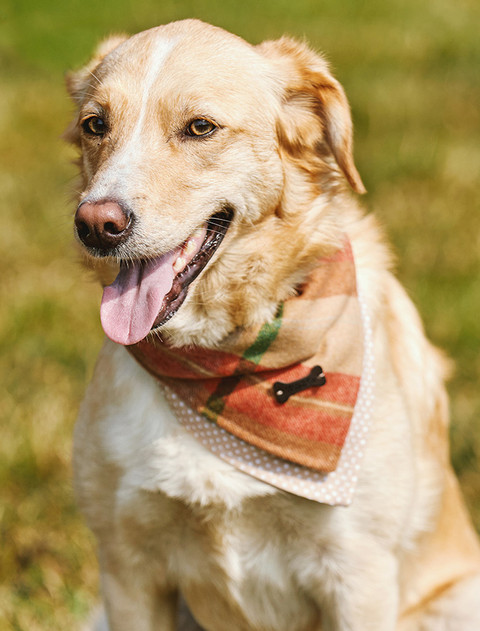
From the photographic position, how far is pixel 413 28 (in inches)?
410

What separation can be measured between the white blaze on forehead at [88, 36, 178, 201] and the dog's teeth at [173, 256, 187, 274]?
255mm

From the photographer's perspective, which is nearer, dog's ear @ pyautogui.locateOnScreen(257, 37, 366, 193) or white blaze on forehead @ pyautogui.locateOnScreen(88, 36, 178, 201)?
white blaze on forehead @ pyautogui.locateOnScreen(88, 36, 178, 201)

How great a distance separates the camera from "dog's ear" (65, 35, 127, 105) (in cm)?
258

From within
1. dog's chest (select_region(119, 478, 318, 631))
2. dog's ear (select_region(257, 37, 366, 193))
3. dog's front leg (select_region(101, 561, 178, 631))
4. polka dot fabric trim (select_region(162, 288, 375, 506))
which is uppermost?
dog's ear (select_region(257, 37, 366, 193))

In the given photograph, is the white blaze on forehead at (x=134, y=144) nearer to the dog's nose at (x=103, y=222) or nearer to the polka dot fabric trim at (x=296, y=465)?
the dog's nose at (x=103, y=222)

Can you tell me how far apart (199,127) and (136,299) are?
49cm

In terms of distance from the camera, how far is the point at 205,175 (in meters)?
2.22

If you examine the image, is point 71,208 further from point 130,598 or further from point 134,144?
point 130,598

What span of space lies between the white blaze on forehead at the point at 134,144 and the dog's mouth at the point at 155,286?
241 millimetres

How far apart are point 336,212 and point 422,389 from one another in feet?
2.12

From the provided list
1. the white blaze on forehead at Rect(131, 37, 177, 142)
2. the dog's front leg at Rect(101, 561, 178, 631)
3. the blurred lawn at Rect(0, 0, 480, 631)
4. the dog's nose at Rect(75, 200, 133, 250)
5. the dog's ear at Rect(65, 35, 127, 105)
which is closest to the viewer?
the dog's nose at Rect(75, 200, 133, 250)

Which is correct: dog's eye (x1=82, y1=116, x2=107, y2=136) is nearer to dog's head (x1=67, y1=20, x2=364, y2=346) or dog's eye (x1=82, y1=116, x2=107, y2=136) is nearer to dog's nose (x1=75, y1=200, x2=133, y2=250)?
dog's head (x1=67, y1=20, x2=364, y2=346)

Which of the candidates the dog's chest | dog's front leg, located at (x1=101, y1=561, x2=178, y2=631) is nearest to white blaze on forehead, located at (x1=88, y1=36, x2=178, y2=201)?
the dog's chest

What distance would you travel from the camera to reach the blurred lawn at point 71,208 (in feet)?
11.2
